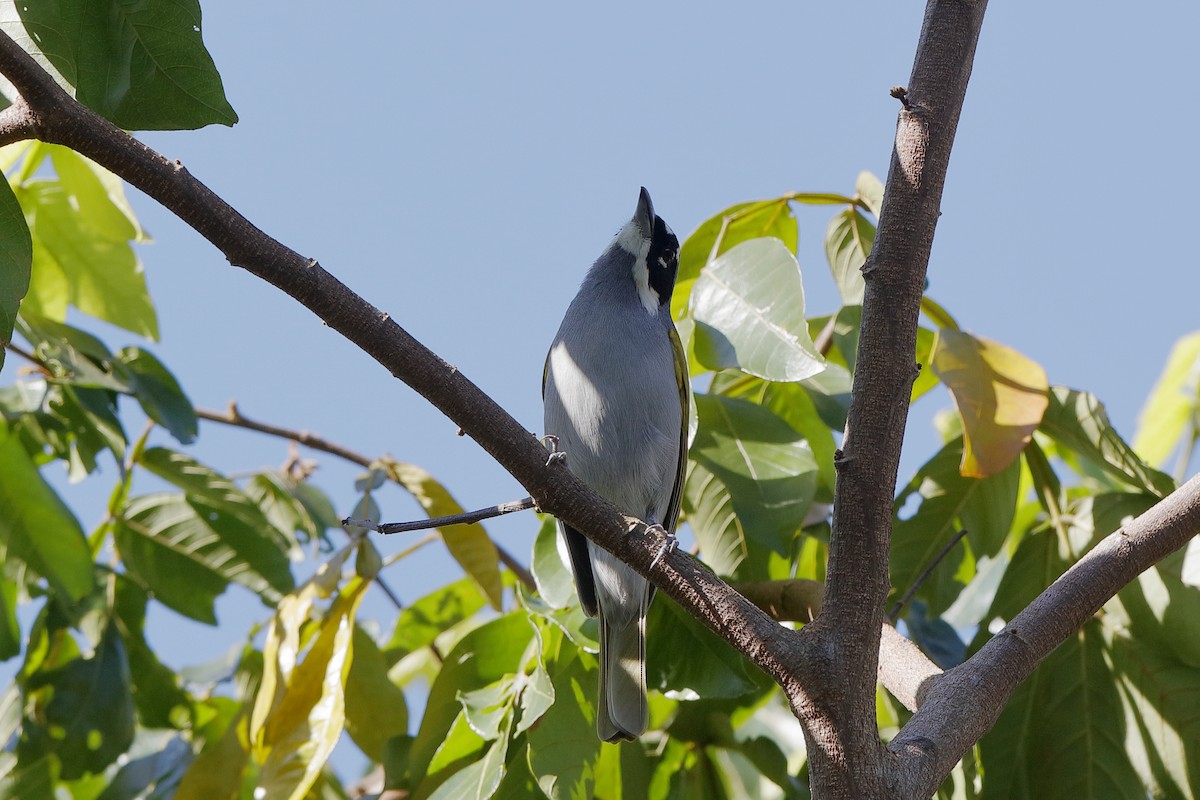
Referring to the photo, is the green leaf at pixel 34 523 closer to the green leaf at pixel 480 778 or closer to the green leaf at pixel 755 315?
the green leaf at pixel 480 778

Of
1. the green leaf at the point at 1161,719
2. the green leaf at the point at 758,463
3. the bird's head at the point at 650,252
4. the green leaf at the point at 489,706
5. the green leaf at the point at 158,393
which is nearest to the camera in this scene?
the green leaf at the point at 489,706

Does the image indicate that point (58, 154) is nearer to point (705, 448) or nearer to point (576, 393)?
point (576, 393)

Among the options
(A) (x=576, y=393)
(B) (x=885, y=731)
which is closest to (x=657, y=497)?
(A) (x=576, y=393)

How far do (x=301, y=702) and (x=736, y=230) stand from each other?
172 centimetres

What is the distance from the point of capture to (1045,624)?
2.13 metres

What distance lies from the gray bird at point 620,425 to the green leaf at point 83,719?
52.2 inches

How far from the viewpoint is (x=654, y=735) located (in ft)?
10.4

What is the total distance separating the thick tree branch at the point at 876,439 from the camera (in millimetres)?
1947

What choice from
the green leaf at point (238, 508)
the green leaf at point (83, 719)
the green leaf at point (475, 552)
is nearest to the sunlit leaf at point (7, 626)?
the green leaf at point (83, 719)

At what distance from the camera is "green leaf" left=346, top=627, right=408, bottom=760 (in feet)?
10.1

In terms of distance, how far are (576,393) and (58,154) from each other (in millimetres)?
1626

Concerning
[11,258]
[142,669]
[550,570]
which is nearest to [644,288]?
[550,570]

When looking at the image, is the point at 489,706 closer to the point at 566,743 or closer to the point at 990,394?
the point at 566,743

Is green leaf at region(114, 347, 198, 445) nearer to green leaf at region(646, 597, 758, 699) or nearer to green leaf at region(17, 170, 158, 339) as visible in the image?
green leaf at region(17, 170, 158, 339)
